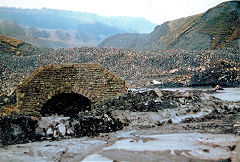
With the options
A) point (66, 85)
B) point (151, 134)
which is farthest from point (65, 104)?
point (151, 134)

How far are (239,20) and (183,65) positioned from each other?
1167cm

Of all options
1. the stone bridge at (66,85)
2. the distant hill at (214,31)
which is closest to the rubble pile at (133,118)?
the stone bridge at (66,85)

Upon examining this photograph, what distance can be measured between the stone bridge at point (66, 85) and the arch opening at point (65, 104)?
0.60 ft

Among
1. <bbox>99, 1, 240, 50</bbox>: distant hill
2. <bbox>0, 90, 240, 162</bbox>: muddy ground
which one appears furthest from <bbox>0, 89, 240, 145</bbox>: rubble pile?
<bbox>99, 1, 240, 50</bbox>: distant hill

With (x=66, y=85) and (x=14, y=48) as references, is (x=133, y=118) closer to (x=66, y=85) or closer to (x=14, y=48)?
(x=66, y=85)

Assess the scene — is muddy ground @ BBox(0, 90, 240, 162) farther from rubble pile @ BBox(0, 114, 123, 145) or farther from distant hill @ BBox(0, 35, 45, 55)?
distant hill @ BBox(0, 35, 45, 55)

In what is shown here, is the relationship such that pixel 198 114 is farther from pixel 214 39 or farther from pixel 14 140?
pixel 214 39

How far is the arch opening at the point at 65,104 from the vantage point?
6.82 m

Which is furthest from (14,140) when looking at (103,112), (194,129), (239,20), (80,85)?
(239,20)

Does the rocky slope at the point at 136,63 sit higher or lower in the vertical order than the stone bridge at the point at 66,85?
higher

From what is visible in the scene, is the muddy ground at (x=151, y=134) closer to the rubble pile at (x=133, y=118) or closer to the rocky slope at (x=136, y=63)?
the rubble pile at (x=133, y=118)

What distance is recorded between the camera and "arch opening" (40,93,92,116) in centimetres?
682

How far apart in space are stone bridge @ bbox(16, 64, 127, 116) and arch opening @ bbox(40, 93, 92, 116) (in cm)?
18

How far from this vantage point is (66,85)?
6586 millimetres
